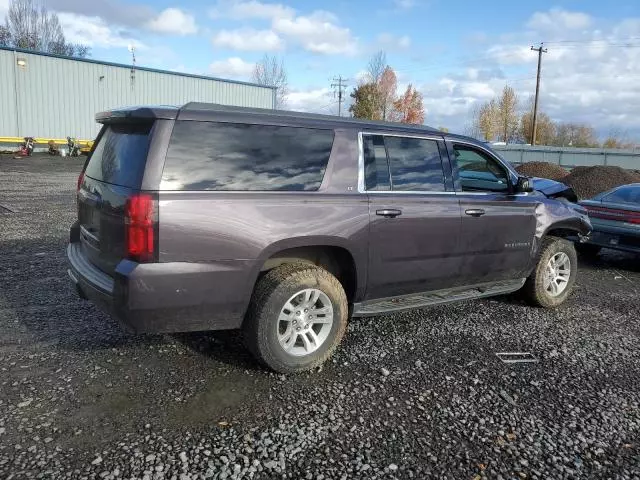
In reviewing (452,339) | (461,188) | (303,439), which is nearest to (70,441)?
(303,439)

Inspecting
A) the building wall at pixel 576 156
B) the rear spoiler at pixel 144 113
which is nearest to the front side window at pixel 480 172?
the rear spoiler at pixel 144 113

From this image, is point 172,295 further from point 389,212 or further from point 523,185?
point 523,185

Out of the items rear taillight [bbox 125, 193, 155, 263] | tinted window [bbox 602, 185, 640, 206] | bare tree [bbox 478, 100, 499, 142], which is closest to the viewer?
rear taillight [bbox 125, 193, 155, 263]

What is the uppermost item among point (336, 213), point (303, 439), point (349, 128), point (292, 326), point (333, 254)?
point (349, 128)

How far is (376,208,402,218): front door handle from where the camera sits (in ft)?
13.7

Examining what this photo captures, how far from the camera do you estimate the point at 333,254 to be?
420cm

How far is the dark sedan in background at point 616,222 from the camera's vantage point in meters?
7.80

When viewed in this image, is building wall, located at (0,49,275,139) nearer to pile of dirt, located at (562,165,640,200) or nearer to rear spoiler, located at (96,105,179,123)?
pile of dirt, located at (562,165,640,200)

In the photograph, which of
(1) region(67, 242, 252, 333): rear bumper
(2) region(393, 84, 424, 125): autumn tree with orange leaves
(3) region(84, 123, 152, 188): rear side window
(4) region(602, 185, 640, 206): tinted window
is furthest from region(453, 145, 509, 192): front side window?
(2) region(393, 84, 424, 125): autumn tree with orange leaves

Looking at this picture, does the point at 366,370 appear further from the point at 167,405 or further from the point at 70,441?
the point at 70,441

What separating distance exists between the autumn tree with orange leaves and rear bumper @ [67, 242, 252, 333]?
57.6 m

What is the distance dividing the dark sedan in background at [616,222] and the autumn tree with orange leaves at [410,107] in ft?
170

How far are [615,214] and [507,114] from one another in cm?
7073

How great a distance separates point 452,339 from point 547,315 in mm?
1553
